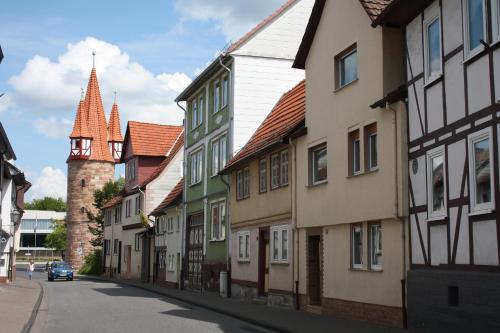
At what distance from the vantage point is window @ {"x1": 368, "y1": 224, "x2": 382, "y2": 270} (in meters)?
16.9

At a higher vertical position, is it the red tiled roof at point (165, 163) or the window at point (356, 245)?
the red tiled roof at point (165, 163)

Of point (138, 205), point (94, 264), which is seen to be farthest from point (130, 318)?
point (94, 264)

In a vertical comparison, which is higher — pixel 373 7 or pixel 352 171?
pixel 373 7

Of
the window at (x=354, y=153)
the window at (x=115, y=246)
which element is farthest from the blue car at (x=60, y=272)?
the window at (x=354, y=153)

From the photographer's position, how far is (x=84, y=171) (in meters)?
77.8

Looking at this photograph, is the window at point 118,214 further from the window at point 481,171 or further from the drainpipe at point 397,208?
the window at point 481,171

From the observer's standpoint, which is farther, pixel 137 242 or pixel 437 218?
pixel 137 242

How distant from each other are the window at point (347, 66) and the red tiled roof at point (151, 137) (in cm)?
3347

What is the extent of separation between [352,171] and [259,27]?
48.0 ft

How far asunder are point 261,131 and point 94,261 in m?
42.4

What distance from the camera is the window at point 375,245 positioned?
667 inches

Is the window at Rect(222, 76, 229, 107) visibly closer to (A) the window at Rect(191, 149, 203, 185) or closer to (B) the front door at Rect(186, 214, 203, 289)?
(A) the window at Rect(191, 149, 203, 185)

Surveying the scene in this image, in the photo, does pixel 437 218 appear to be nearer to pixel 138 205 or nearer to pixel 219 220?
pixel 219 220

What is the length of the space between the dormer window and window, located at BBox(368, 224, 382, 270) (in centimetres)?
6505
